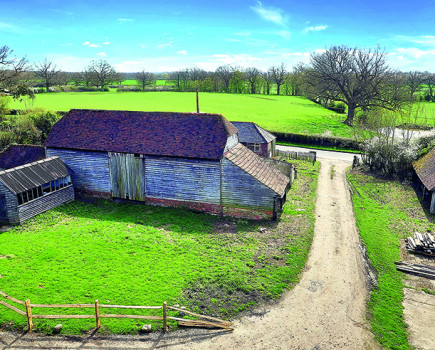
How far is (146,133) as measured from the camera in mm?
26422

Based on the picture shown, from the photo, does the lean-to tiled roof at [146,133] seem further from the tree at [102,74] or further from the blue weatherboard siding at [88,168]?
the tree at [102,74]

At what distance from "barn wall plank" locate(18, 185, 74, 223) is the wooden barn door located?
3.58 metres

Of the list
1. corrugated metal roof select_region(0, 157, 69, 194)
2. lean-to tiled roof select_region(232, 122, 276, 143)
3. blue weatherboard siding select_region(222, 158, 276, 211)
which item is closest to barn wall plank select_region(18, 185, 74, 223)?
corrugated metal roof select_region(0, 157, 69, 194)

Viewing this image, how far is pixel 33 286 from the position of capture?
15.1 m

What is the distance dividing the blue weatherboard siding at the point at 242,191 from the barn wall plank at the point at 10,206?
13.8m

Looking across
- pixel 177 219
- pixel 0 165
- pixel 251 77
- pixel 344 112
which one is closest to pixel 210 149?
pixel 177 219

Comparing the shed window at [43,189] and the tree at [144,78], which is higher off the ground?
the tree at [144,78]

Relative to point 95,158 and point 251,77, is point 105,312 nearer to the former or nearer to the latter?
point 95,158

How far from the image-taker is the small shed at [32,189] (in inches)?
846

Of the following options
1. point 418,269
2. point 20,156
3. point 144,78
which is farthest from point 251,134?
point 144,78

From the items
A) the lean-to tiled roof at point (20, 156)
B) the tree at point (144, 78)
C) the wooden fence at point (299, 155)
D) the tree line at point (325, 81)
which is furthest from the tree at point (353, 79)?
the tree at point (144, 78)

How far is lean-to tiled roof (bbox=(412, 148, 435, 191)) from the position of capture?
85.1 feet

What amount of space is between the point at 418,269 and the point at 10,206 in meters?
24.6

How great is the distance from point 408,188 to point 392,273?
54.0 feet
